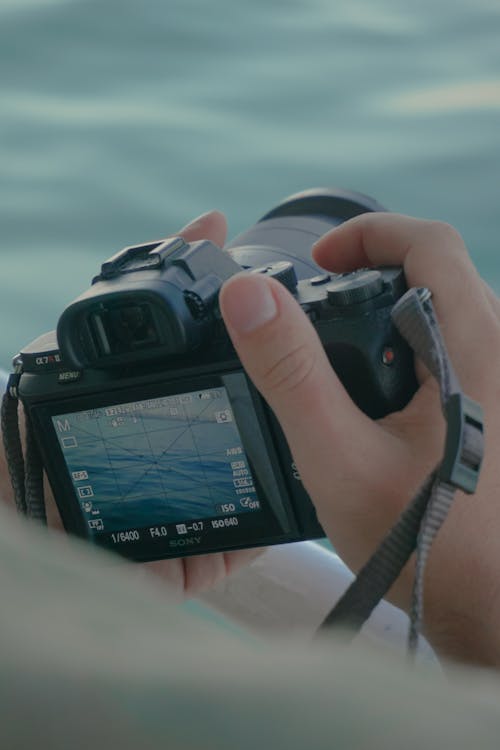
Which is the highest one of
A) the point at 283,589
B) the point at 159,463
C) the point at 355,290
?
the point at 355,290

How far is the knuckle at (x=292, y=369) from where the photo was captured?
68 centimetres

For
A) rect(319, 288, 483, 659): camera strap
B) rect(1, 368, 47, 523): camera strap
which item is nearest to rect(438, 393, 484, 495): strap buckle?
rect(319, 288, 483, 659): camera strap

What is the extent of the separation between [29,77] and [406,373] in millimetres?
2012

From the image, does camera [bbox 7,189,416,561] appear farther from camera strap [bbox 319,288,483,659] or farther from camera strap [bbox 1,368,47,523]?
camera strap [bbox 319,288,483,659]

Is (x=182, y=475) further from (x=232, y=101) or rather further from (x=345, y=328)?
(x=232, y=101)

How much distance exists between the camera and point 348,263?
2.97ft

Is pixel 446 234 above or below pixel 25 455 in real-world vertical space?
above

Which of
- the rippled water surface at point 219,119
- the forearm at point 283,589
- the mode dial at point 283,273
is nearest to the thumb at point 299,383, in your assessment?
the mode dial at point 283,273

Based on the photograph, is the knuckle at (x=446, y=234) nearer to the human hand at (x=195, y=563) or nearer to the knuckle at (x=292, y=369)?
the knuckle at (x=292, y=369)

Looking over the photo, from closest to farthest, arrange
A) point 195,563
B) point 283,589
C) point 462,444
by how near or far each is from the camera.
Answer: point 462,444
point 195,563
point 283,589

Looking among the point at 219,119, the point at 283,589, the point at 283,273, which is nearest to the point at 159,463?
the point at 283,273

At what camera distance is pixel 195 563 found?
102cm

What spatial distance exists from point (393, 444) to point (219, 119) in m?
1.83

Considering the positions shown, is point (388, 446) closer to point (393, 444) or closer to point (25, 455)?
point (393, 444)
